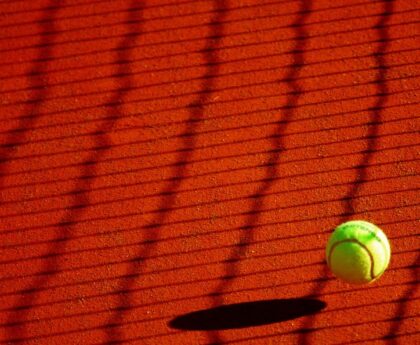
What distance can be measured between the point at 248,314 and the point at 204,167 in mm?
1089

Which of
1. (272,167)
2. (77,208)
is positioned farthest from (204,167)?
(77,208)

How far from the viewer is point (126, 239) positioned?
4465 mm

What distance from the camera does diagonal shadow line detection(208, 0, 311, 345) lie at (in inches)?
169

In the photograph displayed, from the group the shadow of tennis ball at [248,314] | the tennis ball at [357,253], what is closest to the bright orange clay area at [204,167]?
the shadow of tennis ball at [248,314]

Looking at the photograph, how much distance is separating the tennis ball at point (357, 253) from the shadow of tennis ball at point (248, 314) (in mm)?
396

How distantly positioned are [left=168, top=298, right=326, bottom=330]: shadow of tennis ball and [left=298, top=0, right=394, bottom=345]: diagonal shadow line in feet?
0.25

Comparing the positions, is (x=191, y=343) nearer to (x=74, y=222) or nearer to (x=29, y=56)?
(x=74, y=222)

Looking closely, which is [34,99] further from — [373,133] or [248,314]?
[373,133]

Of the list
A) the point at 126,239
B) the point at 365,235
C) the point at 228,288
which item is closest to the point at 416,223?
the point at 365,235

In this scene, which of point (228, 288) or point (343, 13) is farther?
point (343, 13)

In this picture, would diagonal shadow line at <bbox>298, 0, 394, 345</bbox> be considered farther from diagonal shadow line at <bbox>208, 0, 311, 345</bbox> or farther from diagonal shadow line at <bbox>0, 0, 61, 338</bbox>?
diagonal shadow line at <bbox>0, 0, 61, 338</bbox>

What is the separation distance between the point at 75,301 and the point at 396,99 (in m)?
2.70

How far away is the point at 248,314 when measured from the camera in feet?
13.8

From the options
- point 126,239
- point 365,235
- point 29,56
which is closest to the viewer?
point 365,235
